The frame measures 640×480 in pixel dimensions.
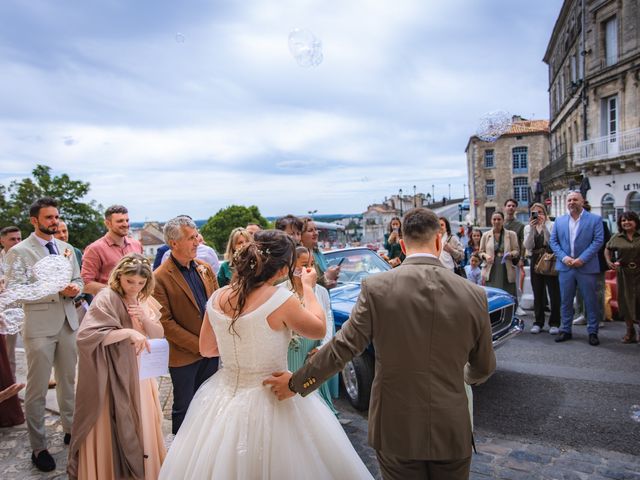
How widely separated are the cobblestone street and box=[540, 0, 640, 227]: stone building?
72.2ft

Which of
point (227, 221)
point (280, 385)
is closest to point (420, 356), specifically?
point (280, 385)

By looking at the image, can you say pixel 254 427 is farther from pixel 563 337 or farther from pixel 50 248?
pixel 563 337

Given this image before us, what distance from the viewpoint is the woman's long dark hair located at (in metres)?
2.68

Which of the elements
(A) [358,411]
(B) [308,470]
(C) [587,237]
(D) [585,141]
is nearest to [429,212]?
(B) [308,470]

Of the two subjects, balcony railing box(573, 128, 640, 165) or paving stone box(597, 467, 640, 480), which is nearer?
paving stone box(597, 467, 640, 480)

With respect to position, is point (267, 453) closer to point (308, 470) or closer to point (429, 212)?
point (308, 470)

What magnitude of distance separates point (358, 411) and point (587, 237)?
445cm

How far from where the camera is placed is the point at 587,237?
6.90m

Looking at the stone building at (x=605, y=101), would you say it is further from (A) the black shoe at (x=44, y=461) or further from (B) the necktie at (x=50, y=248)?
(A) the black shoe at (x=44, y=461)

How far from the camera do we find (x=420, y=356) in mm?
2268

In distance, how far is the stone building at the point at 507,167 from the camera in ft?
188

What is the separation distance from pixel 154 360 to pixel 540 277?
678 centimetres

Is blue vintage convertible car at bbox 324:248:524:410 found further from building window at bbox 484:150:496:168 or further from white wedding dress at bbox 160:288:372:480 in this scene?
building window at bbox 484:150:496:168

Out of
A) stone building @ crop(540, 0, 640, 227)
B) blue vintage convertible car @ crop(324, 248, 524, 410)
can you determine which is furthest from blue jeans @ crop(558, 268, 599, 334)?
stone building @ crop(540, 0, 640, 227)
